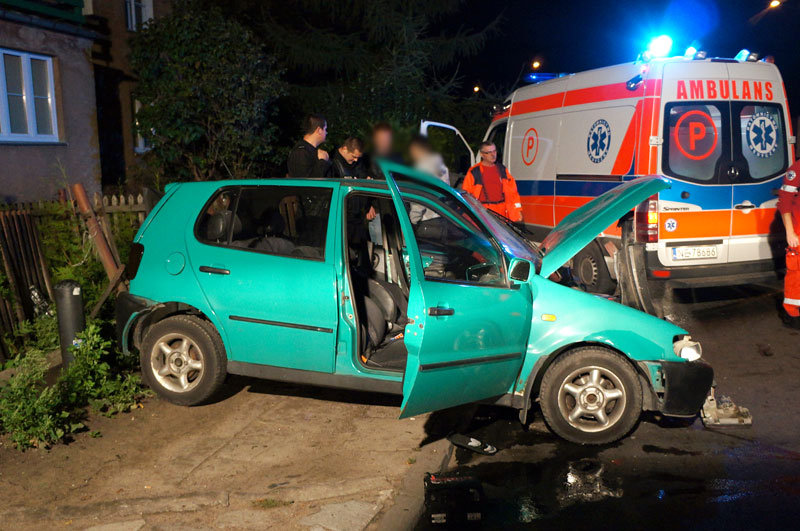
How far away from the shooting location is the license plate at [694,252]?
24.5 feet

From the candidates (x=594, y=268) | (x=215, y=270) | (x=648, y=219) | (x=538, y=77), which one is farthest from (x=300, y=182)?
(x=538, y=77)

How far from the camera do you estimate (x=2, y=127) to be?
12328 millimetres

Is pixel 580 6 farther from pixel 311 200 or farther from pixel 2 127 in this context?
pixel 311 200

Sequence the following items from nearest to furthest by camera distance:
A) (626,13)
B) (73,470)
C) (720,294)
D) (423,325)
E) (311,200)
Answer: (423,325), (73,470), (311,200), (720,294), (626,13)

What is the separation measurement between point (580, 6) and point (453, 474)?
32.5m

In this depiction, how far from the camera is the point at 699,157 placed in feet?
24.8

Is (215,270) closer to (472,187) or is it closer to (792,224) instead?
(472,187)

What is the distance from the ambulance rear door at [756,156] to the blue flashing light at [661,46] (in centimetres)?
73

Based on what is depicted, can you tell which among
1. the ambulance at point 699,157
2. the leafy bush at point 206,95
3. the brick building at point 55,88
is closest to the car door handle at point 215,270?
the ambulance at point 699,157

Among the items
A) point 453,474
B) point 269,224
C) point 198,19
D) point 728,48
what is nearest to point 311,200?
point 269,224

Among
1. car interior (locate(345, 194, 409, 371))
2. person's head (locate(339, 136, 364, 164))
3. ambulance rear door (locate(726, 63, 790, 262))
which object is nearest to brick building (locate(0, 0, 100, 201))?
person's head (locate(339, 136, 364, 164))

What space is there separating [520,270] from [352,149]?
3.37 m

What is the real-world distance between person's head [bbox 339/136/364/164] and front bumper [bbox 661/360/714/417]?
3.90 m

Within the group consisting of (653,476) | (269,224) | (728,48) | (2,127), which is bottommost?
(653,476)
